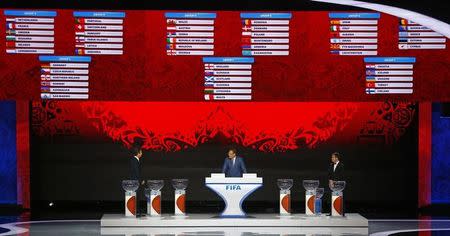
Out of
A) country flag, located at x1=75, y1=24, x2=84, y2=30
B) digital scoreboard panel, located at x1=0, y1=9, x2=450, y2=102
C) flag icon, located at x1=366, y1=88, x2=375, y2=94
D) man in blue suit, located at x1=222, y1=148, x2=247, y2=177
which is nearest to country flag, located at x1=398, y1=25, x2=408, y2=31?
digital scoreboard panel, located at x1=0, y1=9, x2=450, y2=102

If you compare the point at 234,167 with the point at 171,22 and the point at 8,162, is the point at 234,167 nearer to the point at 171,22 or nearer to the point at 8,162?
the point at 171,22

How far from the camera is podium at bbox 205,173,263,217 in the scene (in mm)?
14438

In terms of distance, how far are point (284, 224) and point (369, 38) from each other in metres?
3.68

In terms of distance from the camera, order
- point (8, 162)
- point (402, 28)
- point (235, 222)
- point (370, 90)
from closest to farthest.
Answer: point (235, 222)
point (402, 28)
point (370, 90)
point (8, 162)

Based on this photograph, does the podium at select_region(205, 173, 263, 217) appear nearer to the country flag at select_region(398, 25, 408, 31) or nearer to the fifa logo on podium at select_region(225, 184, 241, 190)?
the fifa logo on podium at select_region(225, 184, 241, 190)

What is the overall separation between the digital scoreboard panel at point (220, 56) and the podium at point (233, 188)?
154cm

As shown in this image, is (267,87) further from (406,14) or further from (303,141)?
(406,14)

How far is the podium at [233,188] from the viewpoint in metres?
14.4

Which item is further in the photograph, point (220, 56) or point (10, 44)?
point (220, 56)

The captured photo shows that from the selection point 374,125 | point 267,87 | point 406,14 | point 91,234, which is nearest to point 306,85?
point 267,87

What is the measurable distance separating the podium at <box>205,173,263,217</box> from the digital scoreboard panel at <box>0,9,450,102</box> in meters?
1.54

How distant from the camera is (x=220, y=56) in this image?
49.5 ft

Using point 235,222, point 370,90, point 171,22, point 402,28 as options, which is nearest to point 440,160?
point 370,90

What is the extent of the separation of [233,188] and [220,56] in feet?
7.81
